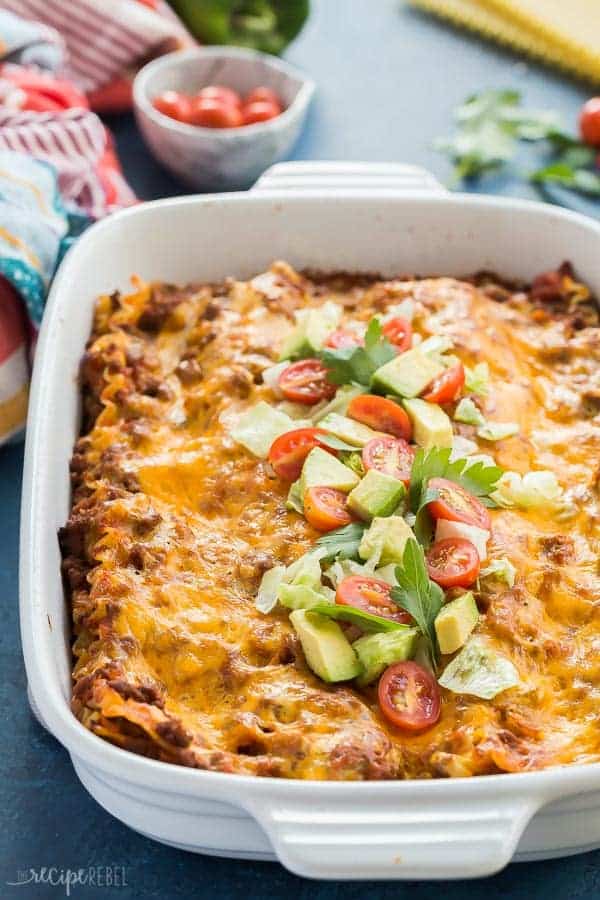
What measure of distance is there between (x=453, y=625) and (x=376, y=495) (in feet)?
1.37

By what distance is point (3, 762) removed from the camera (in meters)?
2.96

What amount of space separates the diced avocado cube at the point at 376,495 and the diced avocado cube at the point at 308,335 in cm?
65

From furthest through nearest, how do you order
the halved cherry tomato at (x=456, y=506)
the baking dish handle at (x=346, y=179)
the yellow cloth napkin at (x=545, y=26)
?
the yellow cloth napkin at (x=545, y=26)
the baking dish handle at (x=346, y=179)
the halved cherry tomato at (x=456, y=506)

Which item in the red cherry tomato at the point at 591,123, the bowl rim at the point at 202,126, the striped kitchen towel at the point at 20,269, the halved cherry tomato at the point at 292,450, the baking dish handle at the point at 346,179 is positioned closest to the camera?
the halved cherry tomato at the point at 292,450

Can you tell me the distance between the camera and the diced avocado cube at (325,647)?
257 cm

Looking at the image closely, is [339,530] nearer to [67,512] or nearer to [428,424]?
[428,424]

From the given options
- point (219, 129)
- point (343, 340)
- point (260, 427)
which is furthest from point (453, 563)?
point (219, 129)

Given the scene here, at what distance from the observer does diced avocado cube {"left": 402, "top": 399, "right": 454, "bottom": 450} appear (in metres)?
3.11

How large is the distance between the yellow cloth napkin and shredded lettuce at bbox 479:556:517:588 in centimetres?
357

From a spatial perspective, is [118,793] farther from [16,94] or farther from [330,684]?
[16,94]

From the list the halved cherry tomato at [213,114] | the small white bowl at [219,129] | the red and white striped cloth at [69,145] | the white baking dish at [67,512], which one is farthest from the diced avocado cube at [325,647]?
the halved cherry tomato at [213,114]

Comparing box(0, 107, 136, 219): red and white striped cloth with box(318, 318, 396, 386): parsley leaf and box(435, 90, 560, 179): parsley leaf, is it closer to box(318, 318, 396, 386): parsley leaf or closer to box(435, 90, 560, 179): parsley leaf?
box(318, 318, 396, 386): parsley leaf

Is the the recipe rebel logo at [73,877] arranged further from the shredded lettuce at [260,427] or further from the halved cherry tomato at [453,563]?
the shredded lettuce at [260,427]

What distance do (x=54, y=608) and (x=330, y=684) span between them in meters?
0.69
